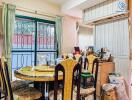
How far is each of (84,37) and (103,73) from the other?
2498 mm

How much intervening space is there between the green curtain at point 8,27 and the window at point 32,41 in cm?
33

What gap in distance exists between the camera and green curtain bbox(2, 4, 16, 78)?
11.5ft

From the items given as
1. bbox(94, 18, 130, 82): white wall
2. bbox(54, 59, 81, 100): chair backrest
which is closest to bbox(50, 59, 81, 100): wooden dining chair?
bbox(54, 59, 81, 100): chair backrest

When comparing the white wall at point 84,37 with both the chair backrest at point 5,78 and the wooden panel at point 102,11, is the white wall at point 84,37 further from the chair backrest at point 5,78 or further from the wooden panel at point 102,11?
the chair backrest at point 5,78

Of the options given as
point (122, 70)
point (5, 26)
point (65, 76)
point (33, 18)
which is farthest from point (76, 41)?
point (65, 76)

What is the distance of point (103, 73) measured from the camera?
11.3ft

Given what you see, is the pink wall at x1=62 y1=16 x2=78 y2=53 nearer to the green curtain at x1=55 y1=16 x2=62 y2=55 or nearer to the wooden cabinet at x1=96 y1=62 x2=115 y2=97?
the green curtain at x1=55 y1=16 x2=62 y2=55

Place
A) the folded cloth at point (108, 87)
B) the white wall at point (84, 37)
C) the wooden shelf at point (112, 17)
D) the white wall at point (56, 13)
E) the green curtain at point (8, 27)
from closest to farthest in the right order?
the folded cloth at point (108, 87) < the wooden shelf at point (112, 17) < the green curtain at point (8, 27) < the white wall at point (56, 13) < the white wall at point (84, 37)

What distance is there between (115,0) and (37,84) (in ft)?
8.13

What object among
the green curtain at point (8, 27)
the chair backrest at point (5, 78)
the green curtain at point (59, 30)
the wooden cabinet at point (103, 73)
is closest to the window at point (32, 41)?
the green curtain at point (59, 30)

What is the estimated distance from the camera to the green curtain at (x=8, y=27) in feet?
11.5

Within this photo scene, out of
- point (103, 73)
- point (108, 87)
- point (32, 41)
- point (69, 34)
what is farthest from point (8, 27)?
point (108, 87)

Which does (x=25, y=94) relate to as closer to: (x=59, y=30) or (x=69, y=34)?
(x=59, y=30)

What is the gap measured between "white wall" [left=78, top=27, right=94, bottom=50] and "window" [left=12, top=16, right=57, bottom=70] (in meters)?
1.24
